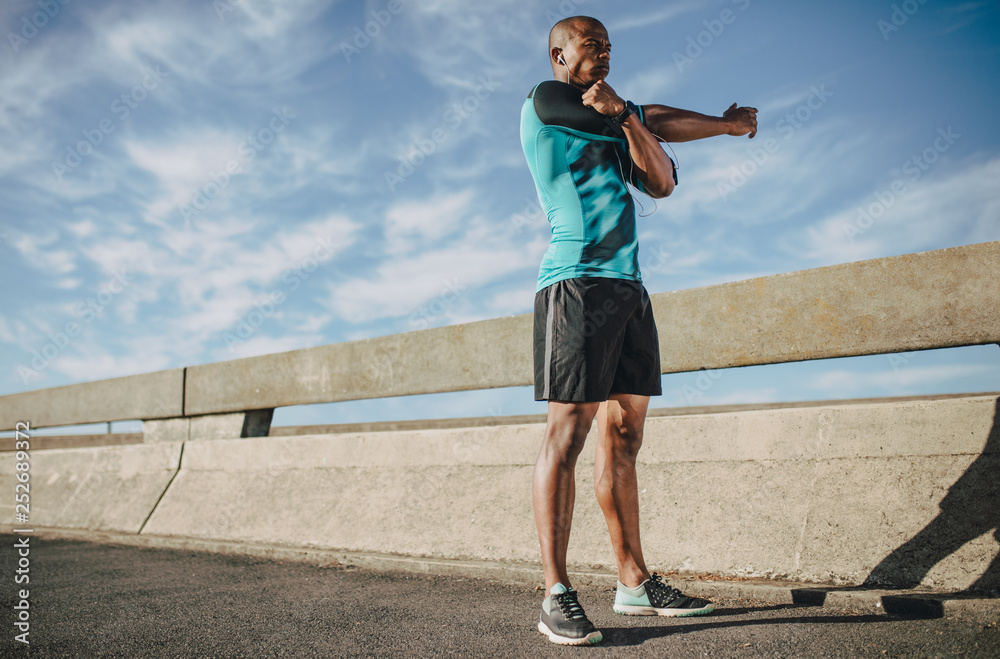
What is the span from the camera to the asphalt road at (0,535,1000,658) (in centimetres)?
220

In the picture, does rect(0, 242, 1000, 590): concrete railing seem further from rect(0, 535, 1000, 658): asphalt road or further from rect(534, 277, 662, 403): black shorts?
rect(534, 277, 662, 403): black shorts

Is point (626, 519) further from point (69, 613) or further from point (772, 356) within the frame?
point (69, 613)

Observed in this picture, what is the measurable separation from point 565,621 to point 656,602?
21.2 inches

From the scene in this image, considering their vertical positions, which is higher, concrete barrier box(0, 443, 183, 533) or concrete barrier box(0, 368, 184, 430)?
concrete barrier box(0, 368, 184, 430)

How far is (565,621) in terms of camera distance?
2.25m

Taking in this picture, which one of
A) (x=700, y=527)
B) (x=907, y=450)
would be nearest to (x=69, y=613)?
(x=700, y=527)

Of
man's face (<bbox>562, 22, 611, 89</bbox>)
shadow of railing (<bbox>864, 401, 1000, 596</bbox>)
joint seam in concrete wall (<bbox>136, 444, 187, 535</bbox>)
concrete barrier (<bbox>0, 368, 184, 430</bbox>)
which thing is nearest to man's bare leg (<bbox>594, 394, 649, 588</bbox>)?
shadow of railing (<bbox>864, 401, 1000, 596</bbox>)

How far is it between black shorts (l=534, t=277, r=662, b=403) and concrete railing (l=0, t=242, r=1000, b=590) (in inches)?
44.5

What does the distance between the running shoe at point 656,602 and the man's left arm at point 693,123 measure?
71.6 inches

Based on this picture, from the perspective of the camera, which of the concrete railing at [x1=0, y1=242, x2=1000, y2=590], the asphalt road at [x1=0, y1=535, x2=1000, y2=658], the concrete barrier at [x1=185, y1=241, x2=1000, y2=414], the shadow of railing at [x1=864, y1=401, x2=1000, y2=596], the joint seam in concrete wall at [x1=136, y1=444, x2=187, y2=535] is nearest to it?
the asphalt road at [x1=0, y1=535, x2=1000, y2=658]

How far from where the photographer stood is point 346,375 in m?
5.06

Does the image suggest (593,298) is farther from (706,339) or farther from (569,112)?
(706,339)

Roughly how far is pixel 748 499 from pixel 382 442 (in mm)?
2443

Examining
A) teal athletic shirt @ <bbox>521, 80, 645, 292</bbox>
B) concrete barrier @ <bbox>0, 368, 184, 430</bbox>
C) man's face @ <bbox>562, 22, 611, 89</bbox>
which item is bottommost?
concrete barrier @ <bbox>0, 368, 184, 430</bbox>
